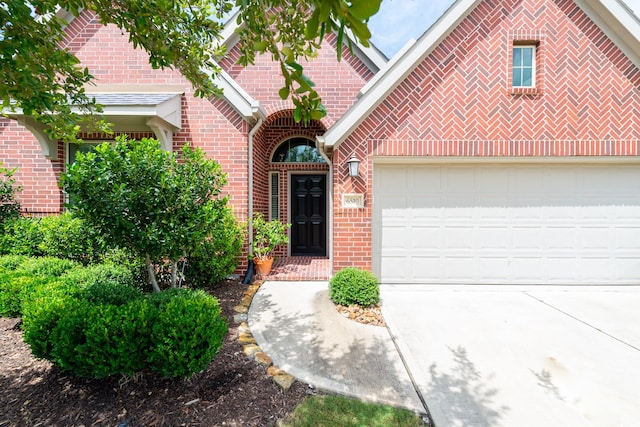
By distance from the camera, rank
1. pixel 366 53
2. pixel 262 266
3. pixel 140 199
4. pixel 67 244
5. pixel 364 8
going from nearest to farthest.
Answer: pixel 364 8
pixel 140 199
pixel 67 244
pixel 262 266
pixel 366 53

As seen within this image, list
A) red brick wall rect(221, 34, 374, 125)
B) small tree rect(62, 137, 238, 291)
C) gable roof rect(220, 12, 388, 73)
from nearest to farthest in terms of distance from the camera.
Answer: small tree rect(62, 137, 238, 291) → gable roof rect(220, 12, 388, 73) → red brick wall rect(221, 34, 374, 125)

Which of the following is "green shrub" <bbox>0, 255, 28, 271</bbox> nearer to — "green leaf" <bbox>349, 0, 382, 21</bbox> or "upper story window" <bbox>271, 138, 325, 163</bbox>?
"upper story window" <bbox>271, 138, 325, 163</bbox>

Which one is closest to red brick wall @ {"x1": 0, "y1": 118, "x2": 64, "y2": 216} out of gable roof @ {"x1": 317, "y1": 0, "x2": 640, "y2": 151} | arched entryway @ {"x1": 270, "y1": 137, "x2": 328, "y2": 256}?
arched entryway @ {"x1": 270, "y1": 137, "x2": 328, "y2": 256}

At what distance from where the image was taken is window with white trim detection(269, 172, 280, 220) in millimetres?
7996

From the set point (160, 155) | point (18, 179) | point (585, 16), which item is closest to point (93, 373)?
point (160, 155)

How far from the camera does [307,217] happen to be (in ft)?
26.5

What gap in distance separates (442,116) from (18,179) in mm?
8945

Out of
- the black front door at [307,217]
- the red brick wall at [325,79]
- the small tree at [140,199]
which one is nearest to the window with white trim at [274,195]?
the black front door at [307,217]

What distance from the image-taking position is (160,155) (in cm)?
344

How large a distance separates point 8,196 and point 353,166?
718 centimetres

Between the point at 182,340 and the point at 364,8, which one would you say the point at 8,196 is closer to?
the point at 182,340

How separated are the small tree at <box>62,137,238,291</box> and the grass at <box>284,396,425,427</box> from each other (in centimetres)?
221

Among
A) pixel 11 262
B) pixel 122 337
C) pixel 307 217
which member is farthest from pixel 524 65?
pixel 11 262

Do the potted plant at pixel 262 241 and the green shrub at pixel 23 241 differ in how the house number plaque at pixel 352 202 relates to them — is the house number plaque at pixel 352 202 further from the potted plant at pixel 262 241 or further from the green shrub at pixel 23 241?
the green shrub at pixel 23 241
